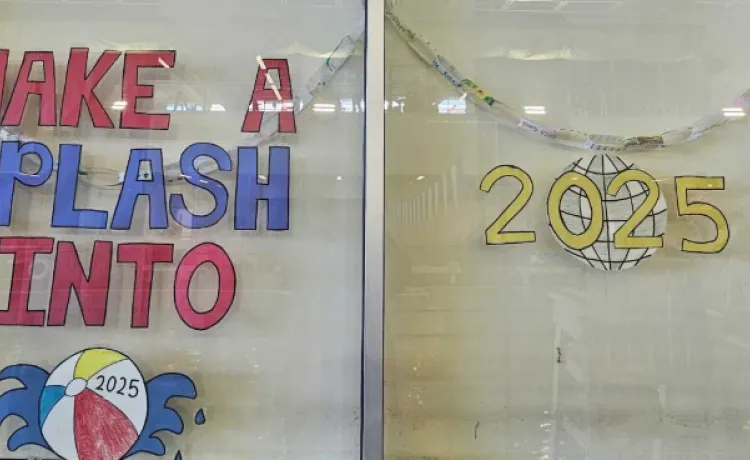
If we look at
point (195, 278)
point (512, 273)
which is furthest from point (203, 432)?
point (512, 273)

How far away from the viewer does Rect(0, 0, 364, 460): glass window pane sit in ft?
4.49

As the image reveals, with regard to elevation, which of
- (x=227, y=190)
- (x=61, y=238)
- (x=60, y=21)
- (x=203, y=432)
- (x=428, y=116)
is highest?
(x=60, y=21)

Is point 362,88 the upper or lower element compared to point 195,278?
upper

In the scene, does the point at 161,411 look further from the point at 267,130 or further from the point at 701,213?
the point at 701,213

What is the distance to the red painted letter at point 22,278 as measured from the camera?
53.7 inches

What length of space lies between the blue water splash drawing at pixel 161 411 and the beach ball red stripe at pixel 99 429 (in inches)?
1.0

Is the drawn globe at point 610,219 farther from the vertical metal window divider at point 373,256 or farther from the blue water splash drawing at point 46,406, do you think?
the blue water splash drawing at point 46,406

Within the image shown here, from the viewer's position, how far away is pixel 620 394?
4.75 feet

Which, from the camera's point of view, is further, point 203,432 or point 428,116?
point 428,116

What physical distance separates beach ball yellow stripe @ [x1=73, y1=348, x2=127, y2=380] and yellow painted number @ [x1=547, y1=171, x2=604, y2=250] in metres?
1.10

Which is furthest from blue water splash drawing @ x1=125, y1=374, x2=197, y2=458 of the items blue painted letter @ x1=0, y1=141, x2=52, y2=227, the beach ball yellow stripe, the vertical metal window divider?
blue painted letter @ x1=0, y1=141, x2=52, y2=227

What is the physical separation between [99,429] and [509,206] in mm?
1113

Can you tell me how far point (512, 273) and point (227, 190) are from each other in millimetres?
756

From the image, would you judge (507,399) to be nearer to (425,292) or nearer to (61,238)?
(425,292)
